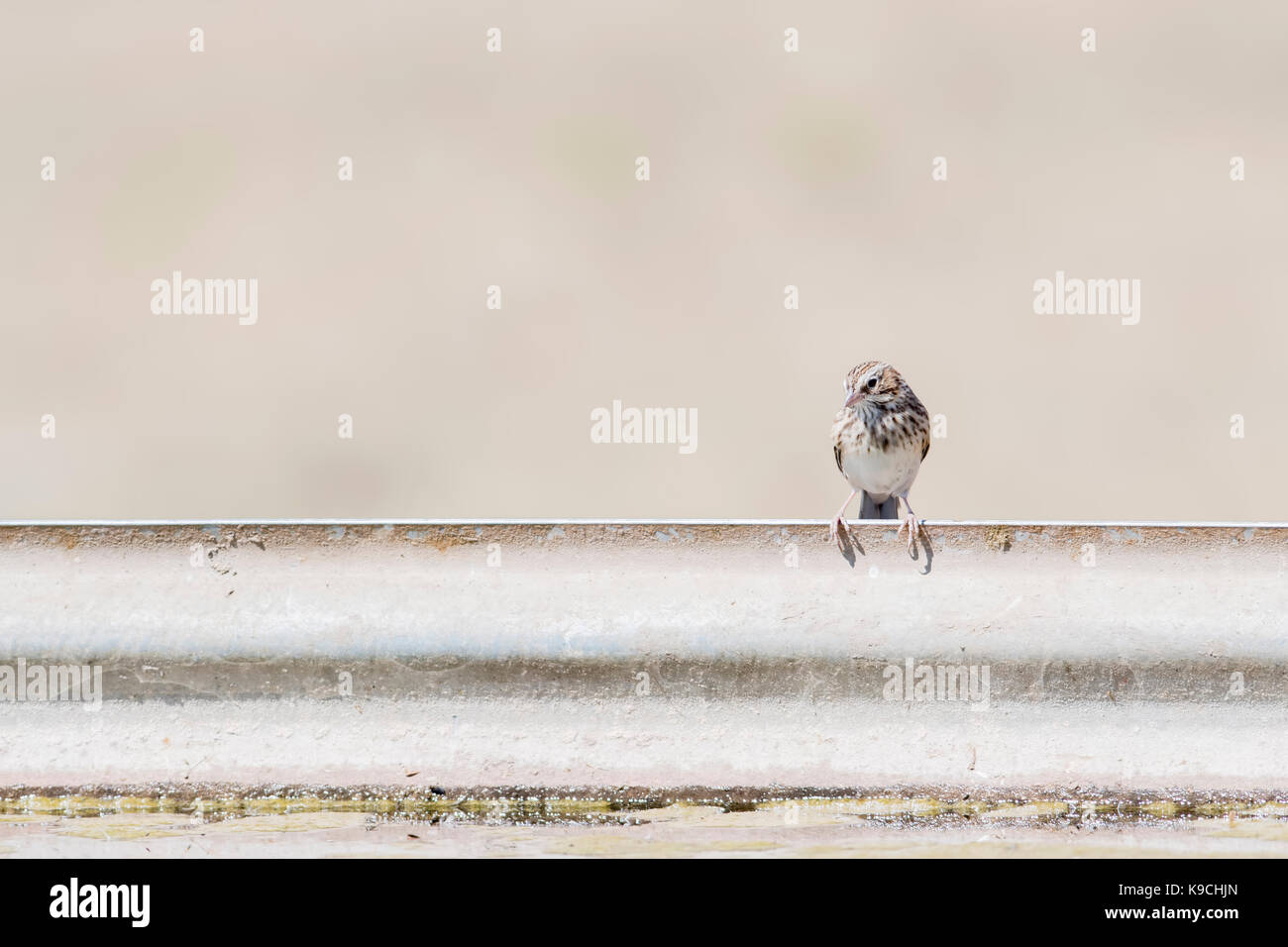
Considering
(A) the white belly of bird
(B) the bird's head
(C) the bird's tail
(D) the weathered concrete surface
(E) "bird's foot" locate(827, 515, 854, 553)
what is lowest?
(D) the weathered concrete surface

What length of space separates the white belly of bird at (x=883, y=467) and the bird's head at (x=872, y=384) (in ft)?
0.80

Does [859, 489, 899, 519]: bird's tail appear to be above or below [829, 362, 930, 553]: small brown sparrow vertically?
below

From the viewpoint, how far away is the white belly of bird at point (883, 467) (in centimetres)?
675

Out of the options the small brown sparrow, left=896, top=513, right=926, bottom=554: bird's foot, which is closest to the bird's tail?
the small brown sparrow

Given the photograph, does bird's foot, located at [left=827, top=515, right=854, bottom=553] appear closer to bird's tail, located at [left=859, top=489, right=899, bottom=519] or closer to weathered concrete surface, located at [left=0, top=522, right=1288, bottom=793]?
weathered concrete surface, located at [left=0, top=522, right=1288, bottom=793]

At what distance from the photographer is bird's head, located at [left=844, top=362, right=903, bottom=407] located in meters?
6.71

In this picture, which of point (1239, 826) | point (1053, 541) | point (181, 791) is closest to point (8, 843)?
point (181, 791)

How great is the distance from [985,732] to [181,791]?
2.36m

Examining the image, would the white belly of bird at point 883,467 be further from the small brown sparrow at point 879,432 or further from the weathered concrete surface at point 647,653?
the weathered concrete surface at point 647,653

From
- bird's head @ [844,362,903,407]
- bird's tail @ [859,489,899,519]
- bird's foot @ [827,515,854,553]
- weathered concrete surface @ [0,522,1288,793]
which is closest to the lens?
weathered concrete surface @ [0,522,1288,793]

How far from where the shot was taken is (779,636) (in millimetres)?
4414

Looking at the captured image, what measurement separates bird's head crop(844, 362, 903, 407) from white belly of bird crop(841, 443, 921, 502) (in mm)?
242

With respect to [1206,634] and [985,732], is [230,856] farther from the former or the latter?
[1206,634]

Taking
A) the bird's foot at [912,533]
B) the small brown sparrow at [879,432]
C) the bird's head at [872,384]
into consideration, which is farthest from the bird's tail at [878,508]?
the bird's foot at [912,533]
